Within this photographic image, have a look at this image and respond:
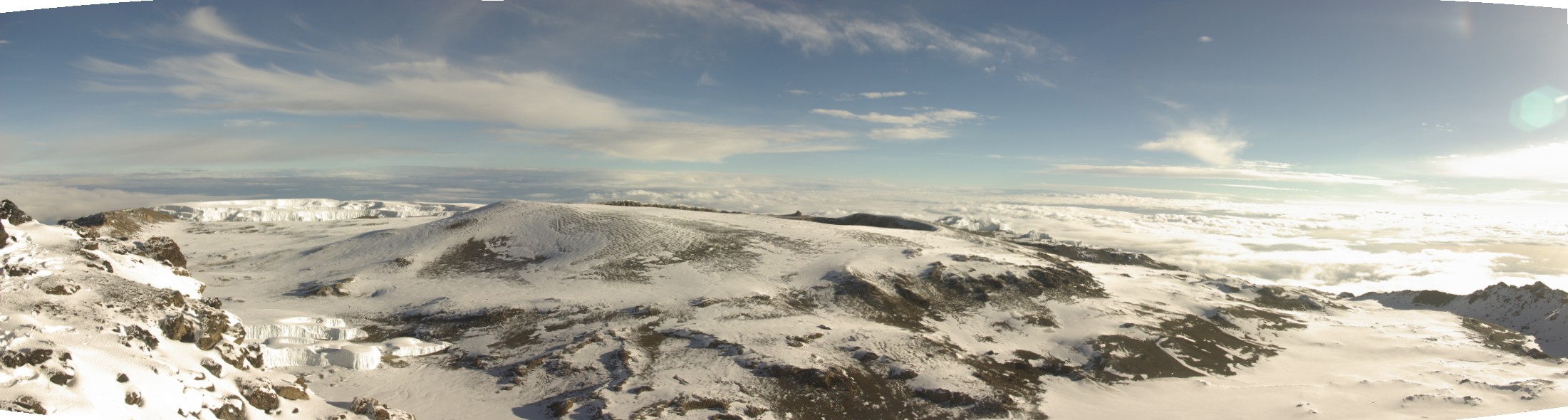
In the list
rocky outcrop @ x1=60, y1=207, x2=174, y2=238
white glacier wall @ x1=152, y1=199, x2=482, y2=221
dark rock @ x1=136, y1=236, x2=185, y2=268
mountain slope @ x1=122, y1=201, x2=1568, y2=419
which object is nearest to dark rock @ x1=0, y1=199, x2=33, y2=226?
dark rock @ x1=136, y1=236, x2=185, y2=268

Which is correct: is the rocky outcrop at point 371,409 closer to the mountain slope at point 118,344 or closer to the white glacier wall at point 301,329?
the mountain slope at point 118,344

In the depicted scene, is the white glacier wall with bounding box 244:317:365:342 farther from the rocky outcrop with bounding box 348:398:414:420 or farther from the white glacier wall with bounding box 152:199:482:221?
the white glacier wall with bounding box 152:199:482:221

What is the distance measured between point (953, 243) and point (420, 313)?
51.3 m

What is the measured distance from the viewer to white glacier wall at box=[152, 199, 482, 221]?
343 ft

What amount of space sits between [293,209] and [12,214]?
131 meters

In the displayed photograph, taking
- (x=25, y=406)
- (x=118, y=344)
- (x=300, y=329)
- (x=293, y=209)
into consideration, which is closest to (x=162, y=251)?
(x=300, y=329)

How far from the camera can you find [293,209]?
399ft

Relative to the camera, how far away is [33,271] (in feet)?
42.2

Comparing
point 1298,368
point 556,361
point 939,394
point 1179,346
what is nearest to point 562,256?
point 556,361

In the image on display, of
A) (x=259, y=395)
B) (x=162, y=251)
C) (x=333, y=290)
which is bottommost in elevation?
(x=333, y=290)

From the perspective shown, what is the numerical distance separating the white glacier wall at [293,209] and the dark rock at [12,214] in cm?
7646

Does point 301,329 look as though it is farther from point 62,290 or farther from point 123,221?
point 123,221

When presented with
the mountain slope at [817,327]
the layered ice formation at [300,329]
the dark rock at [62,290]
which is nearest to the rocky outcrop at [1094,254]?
the mountain slope at [817,327]

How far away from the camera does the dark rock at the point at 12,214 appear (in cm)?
1472
